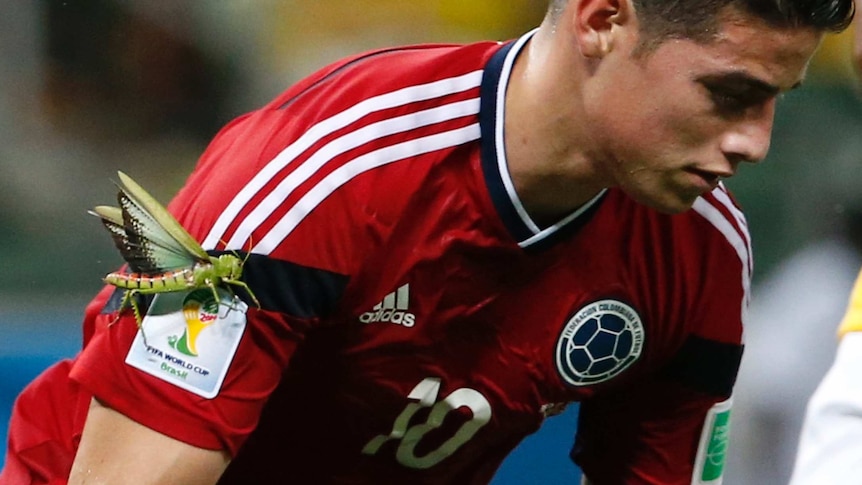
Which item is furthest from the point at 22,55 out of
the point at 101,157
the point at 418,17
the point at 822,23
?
the point at 822,23

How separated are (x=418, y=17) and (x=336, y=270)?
4.28 ft

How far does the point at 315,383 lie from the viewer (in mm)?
1193

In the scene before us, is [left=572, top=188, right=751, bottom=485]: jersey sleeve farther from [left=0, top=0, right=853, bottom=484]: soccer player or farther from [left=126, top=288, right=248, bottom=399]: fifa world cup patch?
[left=126, top=288, right=248, bottom=399]: fifa world cup patch

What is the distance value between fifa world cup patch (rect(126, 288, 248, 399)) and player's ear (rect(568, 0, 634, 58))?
32 centimetres

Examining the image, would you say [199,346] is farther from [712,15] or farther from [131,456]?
[712,15]

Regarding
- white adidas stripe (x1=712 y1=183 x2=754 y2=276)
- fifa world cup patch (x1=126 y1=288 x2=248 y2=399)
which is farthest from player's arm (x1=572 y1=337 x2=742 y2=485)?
fifa world cup patch (x1=126 y1=288 x2=248 y2=399)

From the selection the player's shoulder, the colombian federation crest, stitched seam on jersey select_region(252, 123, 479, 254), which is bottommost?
the colombian federation crest

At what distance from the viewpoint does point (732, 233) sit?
1.24 metres

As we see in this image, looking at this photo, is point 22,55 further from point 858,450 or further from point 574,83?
point 858,450

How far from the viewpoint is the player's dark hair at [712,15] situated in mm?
1008

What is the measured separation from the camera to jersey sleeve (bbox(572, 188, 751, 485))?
4.06ft

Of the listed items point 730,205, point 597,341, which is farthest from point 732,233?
point 597,341

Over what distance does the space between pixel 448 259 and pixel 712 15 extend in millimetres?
285

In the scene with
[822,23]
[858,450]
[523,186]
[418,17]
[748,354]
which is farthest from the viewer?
[418,17]
